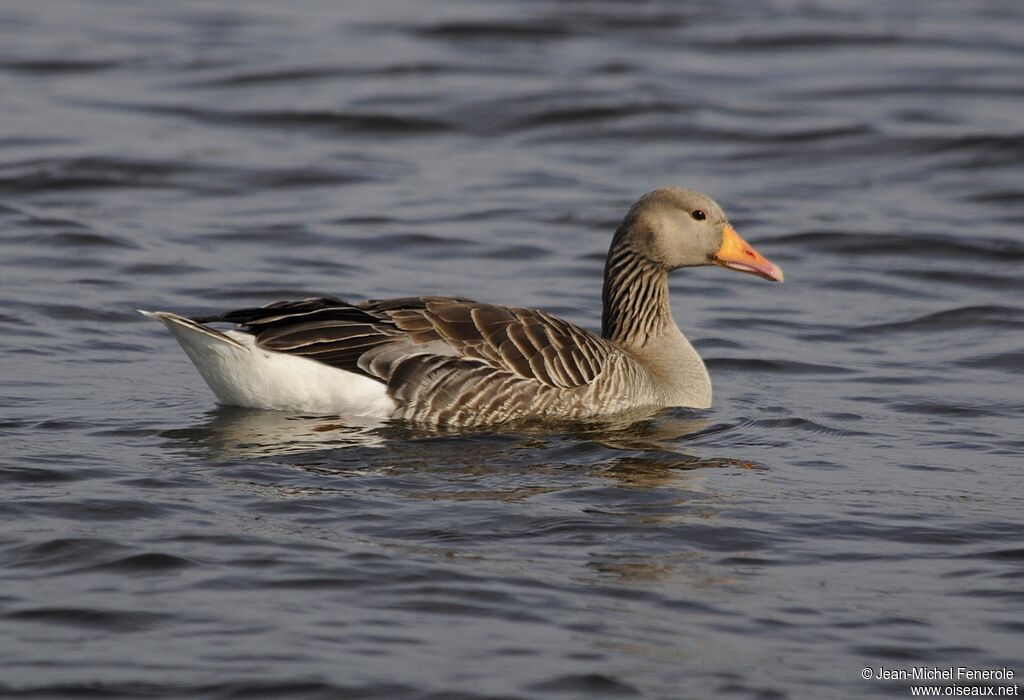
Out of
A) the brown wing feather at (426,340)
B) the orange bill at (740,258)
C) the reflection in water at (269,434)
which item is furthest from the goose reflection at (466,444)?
the orange bill at (740,258)

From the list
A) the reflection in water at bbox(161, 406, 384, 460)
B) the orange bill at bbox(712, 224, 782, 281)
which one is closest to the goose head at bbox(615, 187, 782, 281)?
the orange bill at bbox(712, 224, 782, 281)

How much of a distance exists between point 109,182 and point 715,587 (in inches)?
444

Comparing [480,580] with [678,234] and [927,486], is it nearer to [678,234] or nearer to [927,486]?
[927,486]

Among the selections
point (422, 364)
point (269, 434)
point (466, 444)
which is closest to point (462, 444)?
point (466, 444)

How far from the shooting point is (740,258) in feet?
34.6

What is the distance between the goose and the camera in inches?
367

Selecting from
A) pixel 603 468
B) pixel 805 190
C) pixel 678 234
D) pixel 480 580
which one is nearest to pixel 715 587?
pixel 480 580

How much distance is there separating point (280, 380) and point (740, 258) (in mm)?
3213

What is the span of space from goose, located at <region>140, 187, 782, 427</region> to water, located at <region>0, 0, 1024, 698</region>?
23 cm

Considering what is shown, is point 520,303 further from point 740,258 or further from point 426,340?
point 426,340

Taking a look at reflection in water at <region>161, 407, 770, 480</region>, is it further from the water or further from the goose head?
the goose head

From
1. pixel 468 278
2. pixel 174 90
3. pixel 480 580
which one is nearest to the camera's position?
pixel 480 580

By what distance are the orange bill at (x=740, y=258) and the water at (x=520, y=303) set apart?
0.88 metres

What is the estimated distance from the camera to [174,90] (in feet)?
66.3
